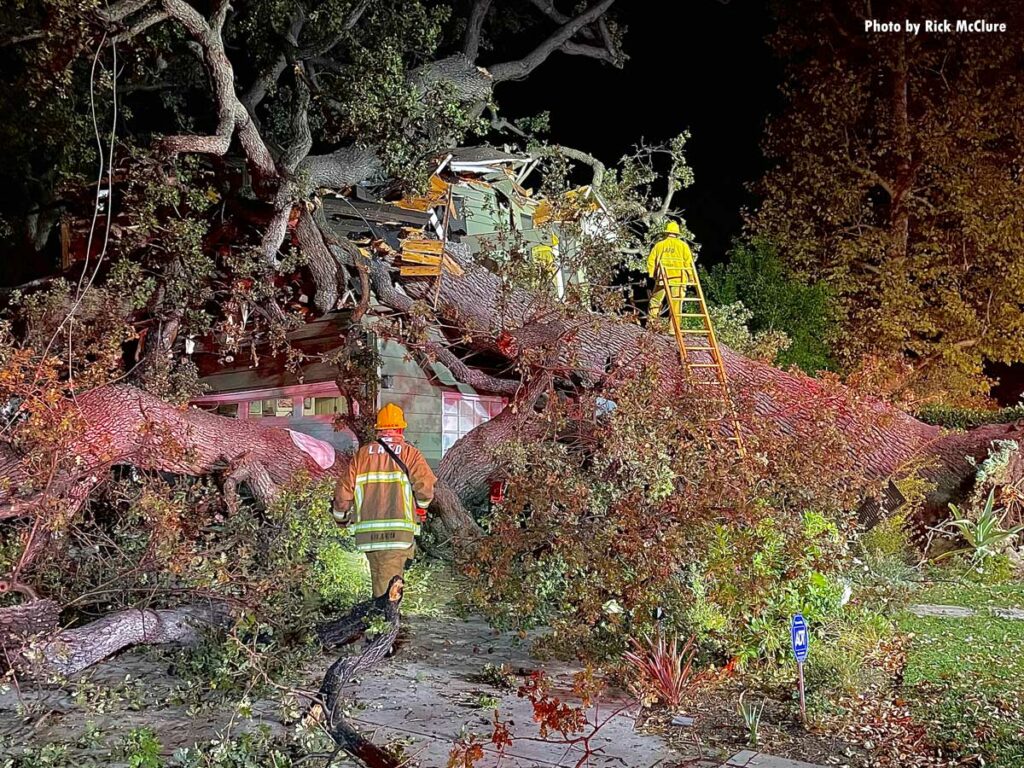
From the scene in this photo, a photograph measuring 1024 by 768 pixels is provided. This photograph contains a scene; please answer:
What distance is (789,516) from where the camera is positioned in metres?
5.45

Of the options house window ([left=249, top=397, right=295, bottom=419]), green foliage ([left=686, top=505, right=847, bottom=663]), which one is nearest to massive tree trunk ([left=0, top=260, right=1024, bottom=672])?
green foliage ([left=686, top=505, right=847, bottom=663])

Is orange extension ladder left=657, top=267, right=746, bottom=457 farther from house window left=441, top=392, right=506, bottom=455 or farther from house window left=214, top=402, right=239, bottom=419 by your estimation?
house window left=214, top=402, right=239, bottom=419

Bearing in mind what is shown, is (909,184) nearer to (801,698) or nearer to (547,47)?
(547,47)

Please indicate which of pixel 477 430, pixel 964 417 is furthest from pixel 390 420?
pixel 964 417

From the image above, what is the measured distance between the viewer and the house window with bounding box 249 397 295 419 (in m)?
14.8

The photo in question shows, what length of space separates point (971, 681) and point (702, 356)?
5536mm

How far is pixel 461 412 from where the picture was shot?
15.1m

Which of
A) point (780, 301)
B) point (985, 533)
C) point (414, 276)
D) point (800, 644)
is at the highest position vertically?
point (414, 276)

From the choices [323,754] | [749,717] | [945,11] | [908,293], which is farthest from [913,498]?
[945,11]

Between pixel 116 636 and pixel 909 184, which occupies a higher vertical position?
pixel 909 184

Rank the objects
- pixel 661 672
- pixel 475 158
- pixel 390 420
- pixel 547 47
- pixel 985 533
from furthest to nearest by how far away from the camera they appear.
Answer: pixel 547 47
pixel 475 158
pixel 985 533
pixel 390 420
pixel 661 672

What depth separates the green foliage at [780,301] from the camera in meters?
17.5

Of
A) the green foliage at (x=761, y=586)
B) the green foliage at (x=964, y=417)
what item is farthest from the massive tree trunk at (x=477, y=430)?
the green foliage at (x=964, y=417)

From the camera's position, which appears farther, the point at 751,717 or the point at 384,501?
the point at 384,501
